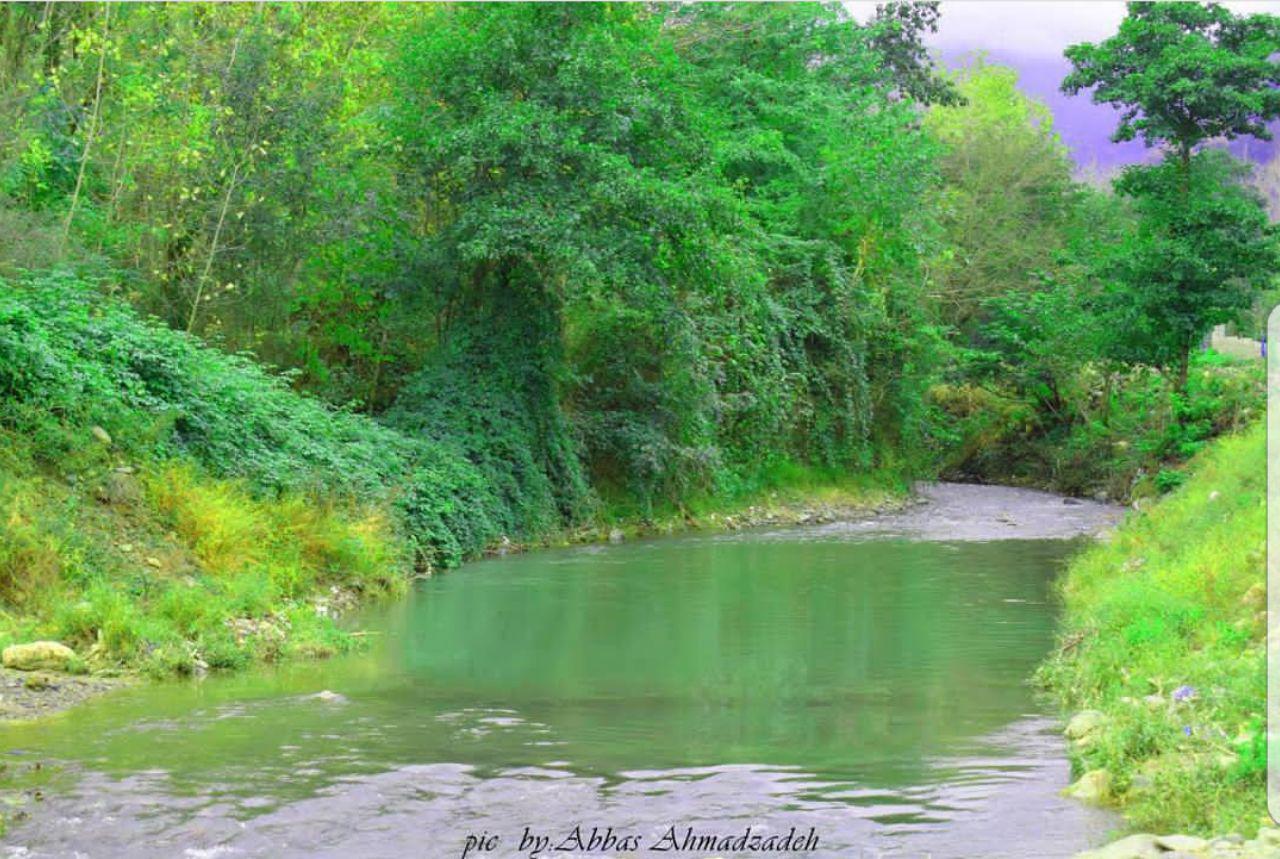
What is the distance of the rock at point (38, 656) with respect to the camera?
35.4 feet

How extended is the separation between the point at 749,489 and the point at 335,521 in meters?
13.1

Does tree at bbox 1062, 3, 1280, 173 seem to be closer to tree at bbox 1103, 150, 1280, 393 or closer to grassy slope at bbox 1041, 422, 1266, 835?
tree at bbox 1103, 150, 1280, 393

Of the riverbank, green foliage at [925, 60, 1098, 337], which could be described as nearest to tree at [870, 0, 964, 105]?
green foliage at [925, 60, 1098, 337]

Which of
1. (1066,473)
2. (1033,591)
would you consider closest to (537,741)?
(1033,591)

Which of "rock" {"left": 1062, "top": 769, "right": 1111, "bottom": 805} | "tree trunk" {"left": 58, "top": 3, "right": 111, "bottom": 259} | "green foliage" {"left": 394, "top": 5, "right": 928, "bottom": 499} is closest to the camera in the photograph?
"rock" {"left": 1062, "top": 769, "right": 1111, "bottom": 805}

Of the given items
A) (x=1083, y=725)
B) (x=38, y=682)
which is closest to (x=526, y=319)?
(x=38, y=682)

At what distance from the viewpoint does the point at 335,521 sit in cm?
1639

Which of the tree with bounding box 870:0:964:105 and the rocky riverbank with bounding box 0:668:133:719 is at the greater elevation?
the tree with bounding box 870:0:964:105

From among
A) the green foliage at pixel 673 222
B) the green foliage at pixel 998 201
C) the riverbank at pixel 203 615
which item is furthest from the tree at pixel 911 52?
the riverbank at pixel 203 615

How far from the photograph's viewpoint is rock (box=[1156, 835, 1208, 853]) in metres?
6.54

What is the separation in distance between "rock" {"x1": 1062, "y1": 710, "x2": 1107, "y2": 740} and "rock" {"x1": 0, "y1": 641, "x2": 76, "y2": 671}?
716 cm

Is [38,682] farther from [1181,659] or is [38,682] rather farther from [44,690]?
[1181,659]

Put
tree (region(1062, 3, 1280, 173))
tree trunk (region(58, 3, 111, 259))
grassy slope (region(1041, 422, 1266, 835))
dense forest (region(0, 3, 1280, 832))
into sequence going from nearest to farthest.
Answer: grassy slope (region(1041, 422, 1266, 835)) → dense forest (region(0, 3, 1280, 832)) → tree trunk (region(58, 3, 111, 259)) → tree (region(1062, 3, 1280, 173))

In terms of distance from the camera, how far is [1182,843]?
6.60m
